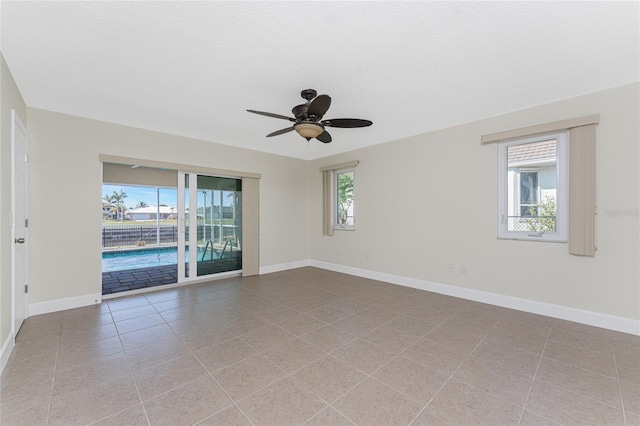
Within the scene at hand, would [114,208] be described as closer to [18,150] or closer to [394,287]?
[18,150]

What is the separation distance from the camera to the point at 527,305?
3283 millimetres

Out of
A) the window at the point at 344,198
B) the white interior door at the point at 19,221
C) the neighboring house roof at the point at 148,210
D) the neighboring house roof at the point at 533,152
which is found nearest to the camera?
the white interior door at the point at 19,221

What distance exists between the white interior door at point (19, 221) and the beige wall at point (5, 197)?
131 mm

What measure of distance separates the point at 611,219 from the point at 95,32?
193 inches

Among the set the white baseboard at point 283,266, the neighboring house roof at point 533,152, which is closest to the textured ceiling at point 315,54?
the neighboring house roof at point 533,152

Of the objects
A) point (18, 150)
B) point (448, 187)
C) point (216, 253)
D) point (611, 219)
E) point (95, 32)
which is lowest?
point (216, 253)

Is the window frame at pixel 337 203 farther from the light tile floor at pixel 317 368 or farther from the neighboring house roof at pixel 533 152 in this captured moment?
the neighboring house roof at pixel 533 152

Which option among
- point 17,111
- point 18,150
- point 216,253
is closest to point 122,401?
point 18,150

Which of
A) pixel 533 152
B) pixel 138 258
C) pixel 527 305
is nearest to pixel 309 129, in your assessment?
pixel 533 152

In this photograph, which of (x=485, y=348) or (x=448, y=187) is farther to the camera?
(x=448, y=187)

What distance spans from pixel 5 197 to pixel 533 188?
17.5ft

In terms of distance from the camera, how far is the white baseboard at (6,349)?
2.06m

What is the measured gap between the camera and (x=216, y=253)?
5.01 meters

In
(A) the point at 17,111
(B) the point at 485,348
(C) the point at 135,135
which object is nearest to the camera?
(B) the point at 485,348
